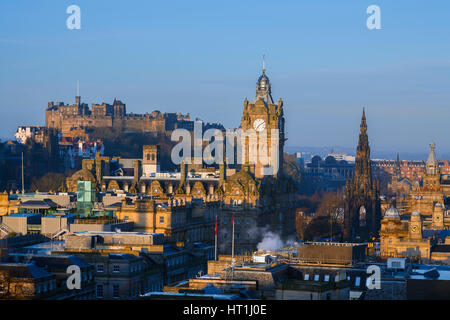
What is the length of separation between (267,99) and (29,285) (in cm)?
9366

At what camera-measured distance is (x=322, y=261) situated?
7794cm

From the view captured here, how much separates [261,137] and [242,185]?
1704 centimetres

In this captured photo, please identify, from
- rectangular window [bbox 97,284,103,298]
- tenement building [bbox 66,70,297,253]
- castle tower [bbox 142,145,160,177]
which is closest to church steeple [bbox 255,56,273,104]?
tenement building [bbox 66,70,297,253]

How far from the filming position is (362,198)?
18362cm

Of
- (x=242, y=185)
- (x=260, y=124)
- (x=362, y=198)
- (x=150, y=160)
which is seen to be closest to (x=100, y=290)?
(x=242, y=185)

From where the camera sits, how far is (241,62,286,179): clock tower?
500 feet

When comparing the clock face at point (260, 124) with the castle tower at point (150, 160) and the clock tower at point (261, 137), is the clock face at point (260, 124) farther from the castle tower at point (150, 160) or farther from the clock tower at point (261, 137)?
the castle tower at point (150, 160)

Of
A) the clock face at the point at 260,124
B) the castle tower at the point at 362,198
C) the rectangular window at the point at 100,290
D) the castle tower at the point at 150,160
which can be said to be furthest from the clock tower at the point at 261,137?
the rectangular window at the point at 100,290

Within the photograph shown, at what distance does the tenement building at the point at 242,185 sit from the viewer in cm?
13525

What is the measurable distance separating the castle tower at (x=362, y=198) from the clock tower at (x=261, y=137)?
2498 cm

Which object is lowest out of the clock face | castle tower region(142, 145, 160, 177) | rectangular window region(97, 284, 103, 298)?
rectangular window region(97, 284, 103, 298)

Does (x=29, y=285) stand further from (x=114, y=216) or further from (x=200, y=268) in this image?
(x=114, y=216)

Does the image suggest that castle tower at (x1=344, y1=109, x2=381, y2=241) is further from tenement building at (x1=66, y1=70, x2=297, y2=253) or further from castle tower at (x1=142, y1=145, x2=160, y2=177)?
castle tower at (x1=142, y1=145, x2=160, y2=177)
